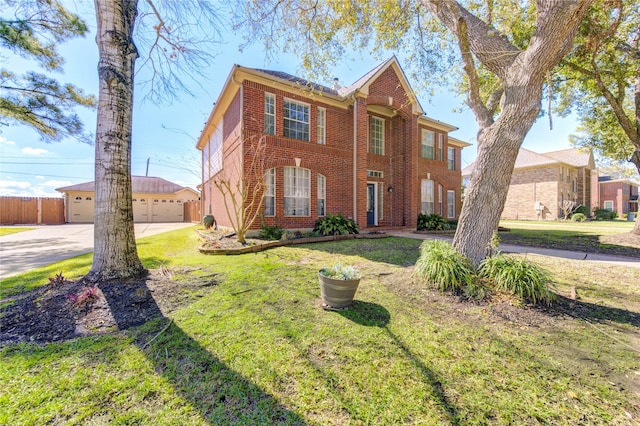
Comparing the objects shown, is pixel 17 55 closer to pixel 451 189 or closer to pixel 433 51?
pixel 433 51

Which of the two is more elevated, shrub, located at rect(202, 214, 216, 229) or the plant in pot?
shrub, located at rect(202, 214, 216, 229)

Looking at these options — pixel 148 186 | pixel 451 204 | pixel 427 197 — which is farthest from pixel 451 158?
pixel 148 186

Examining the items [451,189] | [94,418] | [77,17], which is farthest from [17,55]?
[451,189]

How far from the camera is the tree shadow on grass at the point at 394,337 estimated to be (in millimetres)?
1798

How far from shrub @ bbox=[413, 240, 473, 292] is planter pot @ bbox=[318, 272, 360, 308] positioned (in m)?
1.46

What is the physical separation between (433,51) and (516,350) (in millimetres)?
7407

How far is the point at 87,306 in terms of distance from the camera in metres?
3.22

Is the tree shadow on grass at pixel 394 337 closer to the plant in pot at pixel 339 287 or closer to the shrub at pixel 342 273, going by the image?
the plant in pot at pixel 339 287

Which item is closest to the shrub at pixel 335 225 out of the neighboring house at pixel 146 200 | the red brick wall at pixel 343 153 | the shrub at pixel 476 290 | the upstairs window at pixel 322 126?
the red brick wall at pixel 343 153

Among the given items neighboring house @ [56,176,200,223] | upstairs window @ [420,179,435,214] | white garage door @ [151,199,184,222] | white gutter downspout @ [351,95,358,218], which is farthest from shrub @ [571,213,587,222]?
white garage door @ [151,199,184,222]

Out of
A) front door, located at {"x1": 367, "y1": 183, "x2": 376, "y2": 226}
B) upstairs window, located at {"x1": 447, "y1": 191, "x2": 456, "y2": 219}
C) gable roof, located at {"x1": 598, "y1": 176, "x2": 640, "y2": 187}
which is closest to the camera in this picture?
front door, located at {"x1": 367, "y1": 183, "x2": 376, "y2": 226}

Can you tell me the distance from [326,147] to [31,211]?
2435 cm

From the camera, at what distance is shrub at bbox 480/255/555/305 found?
3496 mm

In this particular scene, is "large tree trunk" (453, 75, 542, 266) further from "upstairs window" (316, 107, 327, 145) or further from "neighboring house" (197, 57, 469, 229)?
"upstairs window" (316, 107, 327, 145)
